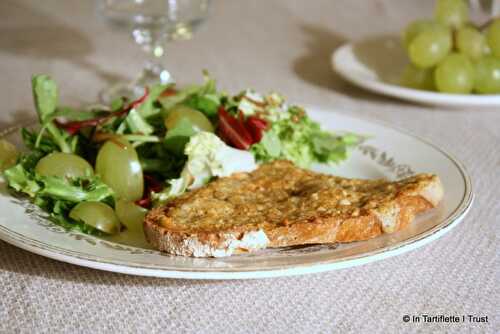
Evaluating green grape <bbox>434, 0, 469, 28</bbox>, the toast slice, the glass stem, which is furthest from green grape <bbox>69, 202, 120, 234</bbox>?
green grape <bbox>434, 0, 469, 28</bbox>

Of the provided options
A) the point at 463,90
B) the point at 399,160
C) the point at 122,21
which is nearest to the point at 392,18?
the point at 463,90


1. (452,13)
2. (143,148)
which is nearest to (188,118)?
(143,148)

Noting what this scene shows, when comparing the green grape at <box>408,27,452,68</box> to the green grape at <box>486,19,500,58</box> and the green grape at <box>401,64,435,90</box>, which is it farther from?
the green grape at <box>486,19,500,58</box>

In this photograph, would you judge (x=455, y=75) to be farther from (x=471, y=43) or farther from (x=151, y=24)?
(x=151, y=24)

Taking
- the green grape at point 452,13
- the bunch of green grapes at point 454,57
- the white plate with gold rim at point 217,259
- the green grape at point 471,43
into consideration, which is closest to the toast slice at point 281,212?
the white plate with gold rim at point 217,259

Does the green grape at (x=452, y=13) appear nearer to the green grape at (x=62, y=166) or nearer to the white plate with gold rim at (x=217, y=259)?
the white plate with gold rim at (x=217, y=259)

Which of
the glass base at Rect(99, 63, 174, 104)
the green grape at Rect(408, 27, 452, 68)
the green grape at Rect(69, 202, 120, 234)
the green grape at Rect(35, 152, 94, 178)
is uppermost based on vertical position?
the green grape at Rect(408, 27, 452, 68)

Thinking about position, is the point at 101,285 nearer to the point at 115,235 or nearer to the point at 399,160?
the point at 115,235
